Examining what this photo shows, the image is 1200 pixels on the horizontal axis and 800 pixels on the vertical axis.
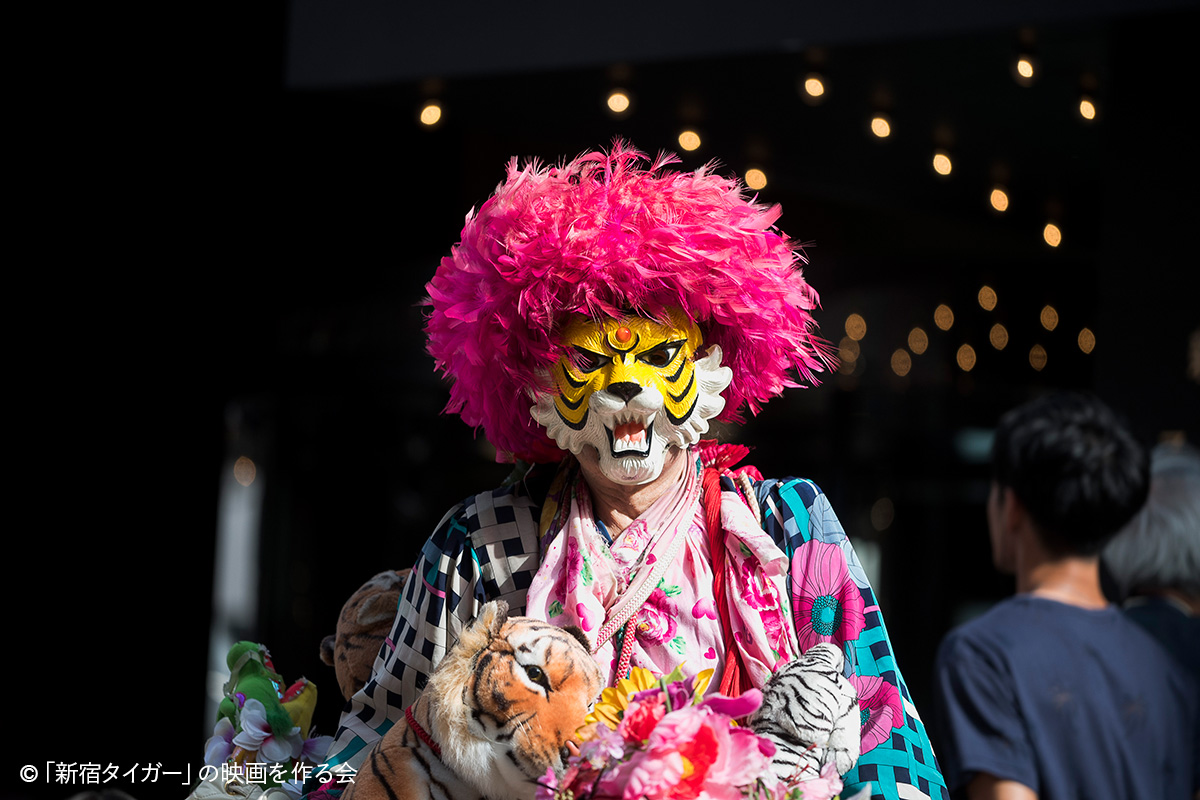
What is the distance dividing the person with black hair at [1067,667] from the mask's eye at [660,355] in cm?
48

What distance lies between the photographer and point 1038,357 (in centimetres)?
303

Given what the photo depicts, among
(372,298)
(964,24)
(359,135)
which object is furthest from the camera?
(372,298)

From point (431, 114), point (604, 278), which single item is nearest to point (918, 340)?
point (431, 114)

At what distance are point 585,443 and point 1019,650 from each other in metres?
0.59

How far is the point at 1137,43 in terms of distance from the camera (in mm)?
2465

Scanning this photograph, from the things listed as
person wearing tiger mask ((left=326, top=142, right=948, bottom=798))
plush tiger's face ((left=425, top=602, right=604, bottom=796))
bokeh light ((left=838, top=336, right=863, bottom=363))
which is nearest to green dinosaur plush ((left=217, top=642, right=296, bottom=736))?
person wearing tiger mask ((left=326, top=142, right=948, bottom=798))

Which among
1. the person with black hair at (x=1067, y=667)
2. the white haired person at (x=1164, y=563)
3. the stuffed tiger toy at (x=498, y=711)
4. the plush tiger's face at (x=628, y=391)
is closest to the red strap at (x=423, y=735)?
the stuffed tiger toy at (x=498, y=711)

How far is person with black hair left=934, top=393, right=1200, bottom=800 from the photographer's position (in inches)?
54.4

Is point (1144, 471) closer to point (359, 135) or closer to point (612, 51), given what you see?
point (612, 51)

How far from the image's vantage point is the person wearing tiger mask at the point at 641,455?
4.67 ft

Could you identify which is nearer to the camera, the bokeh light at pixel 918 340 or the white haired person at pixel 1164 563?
→ the white haired person at pixel 1164 563

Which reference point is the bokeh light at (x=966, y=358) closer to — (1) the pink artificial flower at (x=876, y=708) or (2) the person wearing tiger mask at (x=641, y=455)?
(2) the person wearing tiger mask at (x=641, y=455)

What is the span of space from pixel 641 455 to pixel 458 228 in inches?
74.1

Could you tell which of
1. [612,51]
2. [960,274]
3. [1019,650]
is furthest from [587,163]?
[960,274]
